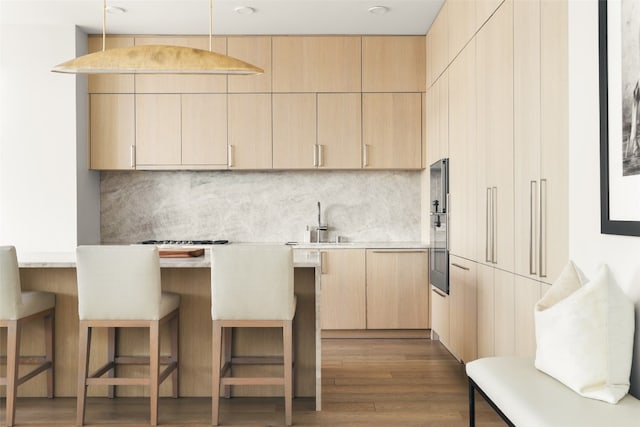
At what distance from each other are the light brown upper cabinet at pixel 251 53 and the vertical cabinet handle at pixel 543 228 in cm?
322

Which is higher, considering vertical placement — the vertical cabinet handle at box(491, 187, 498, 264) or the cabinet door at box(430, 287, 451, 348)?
the vertical cabinet handle at box(491, 187, 498, 264)

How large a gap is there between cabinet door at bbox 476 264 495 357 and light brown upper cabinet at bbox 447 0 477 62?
1.52 meters

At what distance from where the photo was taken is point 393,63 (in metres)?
5.22

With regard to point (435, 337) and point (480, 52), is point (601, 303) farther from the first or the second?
point (435, 337)

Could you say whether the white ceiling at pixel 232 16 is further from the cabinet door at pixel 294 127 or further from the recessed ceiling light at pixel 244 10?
the cabinet door at pixel 294 127

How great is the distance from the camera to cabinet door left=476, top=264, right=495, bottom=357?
3.24 meters

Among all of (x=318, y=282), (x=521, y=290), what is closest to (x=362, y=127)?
(x=318, y=282)

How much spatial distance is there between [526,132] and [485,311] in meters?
1.16

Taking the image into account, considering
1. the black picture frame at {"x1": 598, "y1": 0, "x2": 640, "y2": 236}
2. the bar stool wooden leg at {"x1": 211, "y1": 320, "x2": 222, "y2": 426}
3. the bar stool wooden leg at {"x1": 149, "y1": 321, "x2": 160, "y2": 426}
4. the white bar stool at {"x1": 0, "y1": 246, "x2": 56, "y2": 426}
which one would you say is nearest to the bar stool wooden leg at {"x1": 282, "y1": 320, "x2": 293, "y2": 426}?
the bar stool wooden leg at {"x1": 211, "y1": 320, "x2": 222, "y2": 426}

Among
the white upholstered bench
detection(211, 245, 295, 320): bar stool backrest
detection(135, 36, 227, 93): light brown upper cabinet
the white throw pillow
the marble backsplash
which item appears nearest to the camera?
the white upholstered bench

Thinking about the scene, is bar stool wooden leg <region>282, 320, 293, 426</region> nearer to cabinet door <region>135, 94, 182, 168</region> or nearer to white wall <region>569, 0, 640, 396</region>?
white wall <region>569, 0, 640, 396</region>

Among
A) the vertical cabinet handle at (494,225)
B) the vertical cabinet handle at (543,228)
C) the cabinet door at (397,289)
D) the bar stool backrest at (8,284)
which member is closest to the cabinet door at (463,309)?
the vertical cabinet handle at (494,225)

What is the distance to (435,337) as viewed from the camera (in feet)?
16.1

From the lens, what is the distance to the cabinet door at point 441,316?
432 cm
